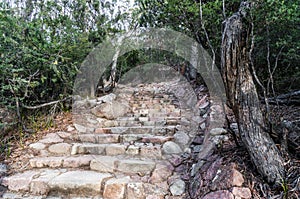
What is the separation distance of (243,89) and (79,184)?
1395 millimetres

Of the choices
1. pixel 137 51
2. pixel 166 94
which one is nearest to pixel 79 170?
pixel 166 94

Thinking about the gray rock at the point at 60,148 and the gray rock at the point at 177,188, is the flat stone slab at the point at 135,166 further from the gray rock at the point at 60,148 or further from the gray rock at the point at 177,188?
the gray rock at the point at 60,148

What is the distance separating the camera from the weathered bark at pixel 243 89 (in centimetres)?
131

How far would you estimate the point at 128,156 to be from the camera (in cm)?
210

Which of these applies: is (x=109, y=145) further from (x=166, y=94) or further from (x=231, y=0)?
(x=166, y=94)

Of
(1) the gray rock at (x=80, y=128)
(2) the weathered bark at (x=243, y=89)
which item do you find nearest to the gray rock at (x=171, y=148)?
(2) the weathered bark at (x=243, y=89)

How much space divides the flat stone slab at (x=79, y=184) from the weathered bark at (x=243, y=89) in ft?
3.77

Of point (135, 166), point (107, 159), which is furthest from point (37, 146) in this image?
point (135, 166)

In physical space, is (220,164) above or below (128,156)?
above

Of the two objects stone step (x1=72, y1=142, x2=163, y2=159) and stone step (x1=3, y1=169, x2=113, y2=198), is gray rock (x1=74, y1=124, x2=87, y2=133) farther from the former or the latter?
stone step (x1=3, y1=169, x2=113, y2=198)

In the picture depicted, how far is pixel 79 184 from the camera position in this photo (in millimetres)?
1697

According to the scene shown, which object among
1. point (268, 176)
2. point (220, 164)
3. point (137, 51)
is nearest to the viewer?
point (268, 176)

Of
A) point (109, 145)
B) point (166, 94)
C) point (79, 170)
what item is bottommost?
point (79, 170)

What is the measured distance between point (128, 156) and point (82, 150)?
20.2 inches
